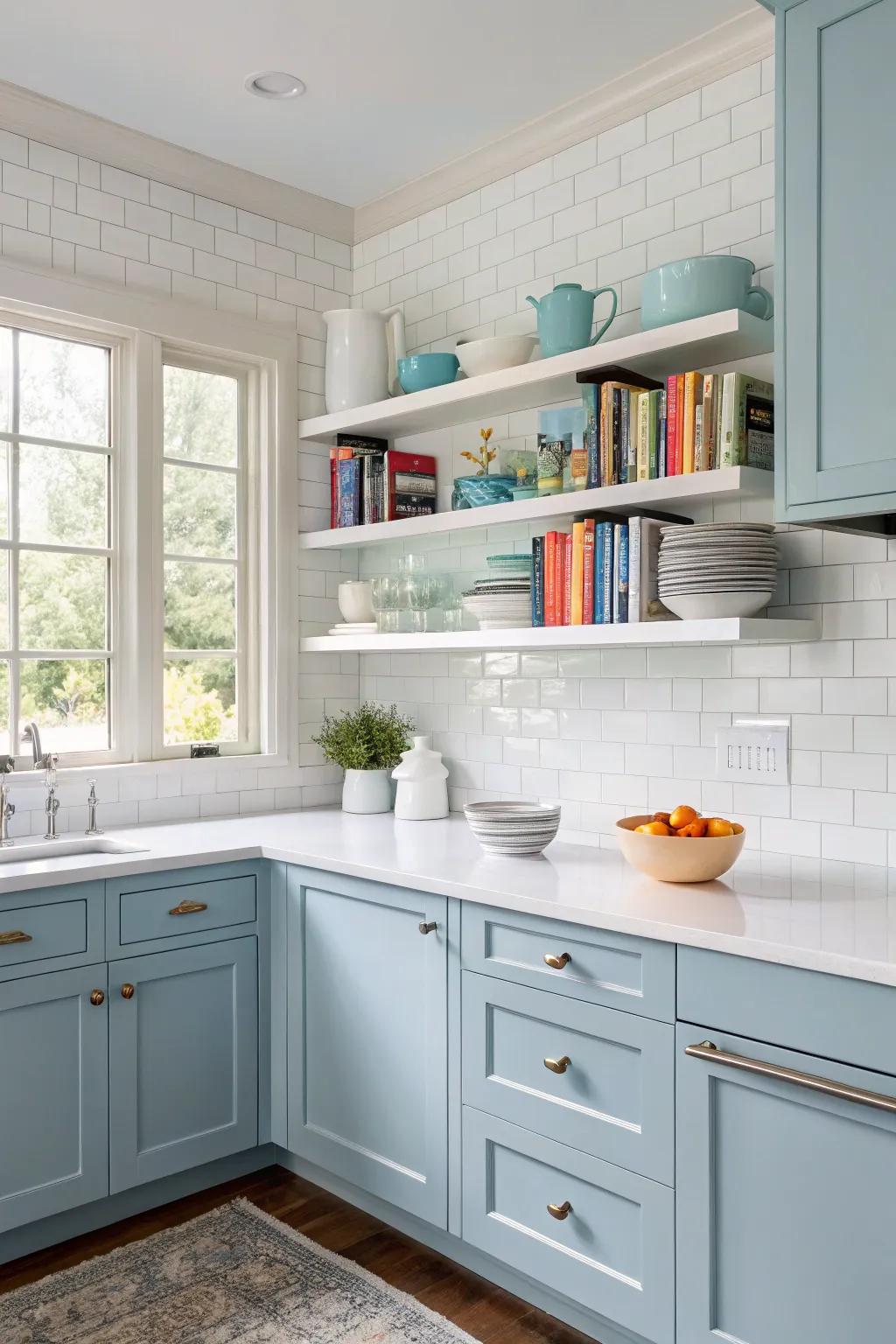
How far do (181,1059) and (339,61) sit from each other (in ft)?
8.47

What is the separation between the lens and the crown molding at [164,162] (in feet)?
9.70

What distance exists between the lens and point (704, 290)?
2.48 metres

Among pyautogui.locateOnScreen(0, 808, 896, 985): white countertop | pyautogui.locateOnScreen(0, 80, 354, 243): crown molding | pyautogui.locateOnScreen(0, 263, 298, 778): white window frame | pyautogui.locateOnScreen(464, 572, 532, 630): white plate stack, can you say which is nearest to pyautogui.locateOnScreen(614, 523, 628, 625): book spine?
pyautogui.locateOnScreen(464, 572, 532, 630): white plate stack

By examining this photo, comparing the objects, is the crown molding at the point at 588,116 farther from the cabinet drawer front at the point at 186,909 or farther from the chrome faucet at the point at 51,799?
the cabinet drawer front at the point at 186,909

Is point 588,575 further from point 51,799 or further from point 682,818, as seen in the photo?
point 51,799

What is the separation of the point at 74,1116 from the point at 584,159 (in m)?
2.82

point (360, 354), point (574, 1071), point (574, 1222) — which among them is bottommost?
point (574, 1222)

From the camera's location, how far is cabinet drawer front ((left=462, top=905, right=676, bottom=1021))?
198cm

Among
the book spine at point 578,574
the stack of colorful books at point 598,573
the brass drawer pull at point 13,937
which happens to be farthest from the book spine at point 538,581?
the brass drawer pull at point 13,937

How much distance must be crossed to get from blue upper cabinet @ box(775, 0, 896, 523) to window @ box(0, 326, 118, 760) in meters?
2.03

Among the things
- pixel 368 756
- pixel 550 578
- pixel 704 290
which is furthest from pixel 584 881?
pixel 704 290

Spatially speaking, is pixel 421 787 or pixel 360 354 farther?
pixel 360 354

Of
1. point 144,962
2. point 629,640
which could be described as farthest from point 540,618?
point 144,962

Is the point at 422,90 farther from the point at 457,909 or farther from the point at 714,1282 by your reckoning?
the point at 714,1282
